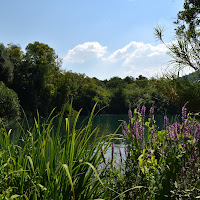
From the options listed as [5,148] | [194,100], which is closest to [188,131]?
[194,100]

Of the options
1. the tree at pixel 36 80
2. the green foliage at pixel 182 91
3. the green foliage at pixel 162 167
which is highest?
the tree at pixel 36 80

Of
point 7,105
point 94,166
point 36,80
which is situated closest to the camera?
point 94,166

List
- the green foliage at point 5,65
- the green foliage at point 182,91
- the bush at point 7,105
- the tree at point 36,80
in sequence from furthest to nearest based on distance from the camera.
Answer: the tree at point 36,80 → the green foliage at point 5,65 → the bush at point 7,105 → the green foliage at point 182,91

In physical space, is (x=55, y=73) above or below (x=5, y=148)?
above

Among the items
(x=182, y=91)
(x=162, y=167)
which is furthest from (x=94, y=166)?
(x=182, y=91)

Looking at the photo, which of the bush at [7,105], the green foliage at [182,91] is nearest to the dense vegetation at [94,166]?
the green foliage at [182,91]

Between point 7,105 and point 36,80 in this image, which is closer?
point 7,105

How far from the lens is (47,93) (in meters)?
35.2

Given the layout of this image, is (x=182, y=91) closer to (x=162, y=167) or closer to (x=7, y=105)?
(x=162, y=167)

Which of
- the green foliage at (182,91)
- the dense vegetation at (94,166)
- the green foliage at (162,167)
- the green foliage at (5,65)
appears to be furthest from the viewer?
the green foliage at (5,65)

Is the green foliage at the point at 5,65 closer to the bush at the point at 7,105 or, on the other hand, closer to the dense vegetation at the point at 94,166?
the bush at the point at 7,105

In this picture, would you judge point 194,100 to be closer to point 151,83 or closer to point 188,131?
point 151,83

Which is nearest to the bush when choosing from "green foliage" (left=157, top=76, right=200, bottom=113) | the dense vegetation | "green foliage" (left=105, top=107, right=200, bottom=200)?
"green foliage" (left=157, top=76, right=200, bottom=113)

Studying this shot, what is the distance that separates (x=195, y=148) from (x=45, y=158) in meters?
1.00
